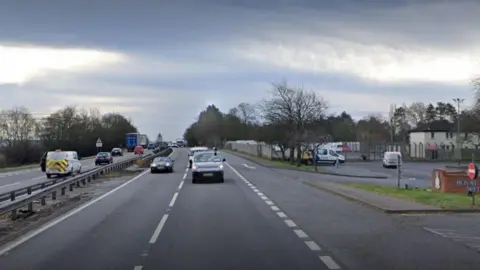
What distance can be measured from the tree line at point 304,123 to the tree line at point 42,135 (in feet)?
90.3

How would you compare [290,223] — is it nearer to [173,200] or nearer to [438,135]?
[173,200]

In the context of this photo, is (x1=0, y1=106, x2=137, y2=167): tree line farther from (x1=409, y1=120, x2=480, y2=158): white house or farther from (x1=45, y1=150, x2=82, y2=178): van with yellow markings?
(x1=409, y1=120, x2=480, y2=158): white house

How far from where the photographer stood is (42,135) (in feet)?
334

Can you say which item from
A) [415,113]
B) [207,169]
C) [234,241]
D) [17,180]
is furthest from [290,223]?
[415,113]

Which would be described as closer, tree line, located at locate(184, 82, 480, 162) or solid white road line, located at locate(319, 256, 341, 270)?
solid white road line, located at locate(319, 256, 341, 270)

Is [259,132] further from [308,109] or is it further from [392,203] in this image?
[392,203]

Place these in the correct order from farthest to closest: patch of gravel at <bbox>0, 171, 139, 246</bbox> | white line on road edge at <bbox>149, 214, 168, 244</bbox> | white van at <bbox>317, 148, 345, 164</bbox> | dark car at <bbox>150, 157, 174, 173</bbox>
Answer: white van at <bbox>317, 148, 345, 164</bbox> < dark car at <bbox>150, 157, 174, 173</bbox> < patch of gravel at <bbox>0, 171, 139, 246</bbox> < white line on road edge at <bbox>149, 214, 168, 244</bbox>

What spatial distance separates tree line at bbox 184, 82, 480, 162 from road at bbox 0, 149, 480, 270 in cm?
4526

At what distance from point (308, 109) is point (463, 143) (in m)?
51.7

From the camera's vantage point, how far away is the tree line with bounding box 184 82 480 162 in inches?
2776

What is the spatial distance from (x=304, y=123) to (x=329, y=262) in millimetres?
60501

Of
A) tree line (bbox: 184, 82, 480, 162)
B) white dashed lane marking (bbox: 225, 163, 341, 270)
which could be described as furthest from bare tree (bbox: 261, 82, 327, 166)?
white dashed lane marking (bbox: 225, 163, 341, 270)

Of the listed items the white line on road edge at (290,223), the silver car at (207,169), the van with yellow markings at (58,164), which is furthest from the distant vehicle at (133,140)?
the white line on road edge at (290,223)

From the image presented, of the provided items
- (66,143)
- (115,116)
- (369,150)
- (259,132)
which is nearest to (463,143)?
(369,150)
